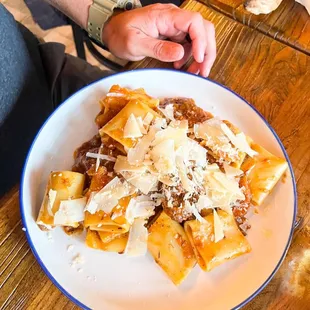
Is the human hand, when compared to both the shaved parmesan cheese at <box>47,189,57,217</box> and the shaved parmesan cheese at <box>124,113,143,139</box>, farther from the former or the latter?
the shaved parmesan cheese at <box>47,189,57,217</box>

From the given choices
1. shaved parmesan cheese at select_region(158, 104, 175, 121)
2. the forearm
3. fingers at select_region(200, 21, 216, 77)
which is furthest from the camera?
the forearm

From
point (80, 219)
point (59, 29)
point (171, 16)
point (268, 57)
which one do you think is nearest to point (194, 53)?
point (171, 16)

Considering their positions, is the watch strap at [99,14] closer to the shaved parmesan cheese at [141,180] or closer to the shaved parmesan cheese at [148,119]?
the shaved parmesan cheese at [148,119]

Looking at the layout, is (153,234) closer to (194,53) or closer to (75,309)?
(75,309)

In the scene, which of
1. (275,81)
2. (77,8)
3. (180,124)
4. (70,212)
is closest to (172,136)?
(180,124)

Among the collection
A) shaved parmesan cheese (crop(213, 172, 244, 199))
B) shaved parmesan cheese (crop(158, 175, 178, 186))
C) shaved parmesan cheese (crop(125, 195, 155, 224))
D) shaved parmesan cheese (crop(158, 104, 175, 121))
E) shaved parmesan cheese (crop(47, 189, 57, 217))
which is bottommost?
shaved parmesan cheese (crop(47, 189, 57, 217))

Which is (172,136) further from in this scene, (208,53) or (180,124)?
(208,53)

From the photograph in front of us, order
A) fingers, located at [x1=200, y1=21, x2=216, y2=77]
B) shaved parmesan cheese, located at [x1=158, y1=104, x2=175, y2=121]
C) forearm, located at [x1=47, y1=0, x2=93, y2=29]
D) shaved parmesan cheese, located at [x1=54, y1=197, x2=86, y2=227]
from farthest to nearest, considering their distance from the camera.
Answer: forearm, located at [x1=47, y1=0, x2=93, y2=29] < fingers, located at [x1=200, y1=21, x2=216, y2=77] < shaved parmesan cheese, located at [x1=158, y1=104, x2=175, y2=121] < shaved parmesan cheese, located at [x1=54, y1=197, x2=86, y2=227]

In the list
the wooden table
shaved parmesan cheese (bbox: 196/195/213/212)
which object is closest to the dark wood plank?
the wooden table

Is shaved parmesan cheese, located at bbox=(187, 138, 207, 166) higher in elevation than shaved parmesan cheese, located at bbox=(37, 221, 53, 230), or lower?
higher
